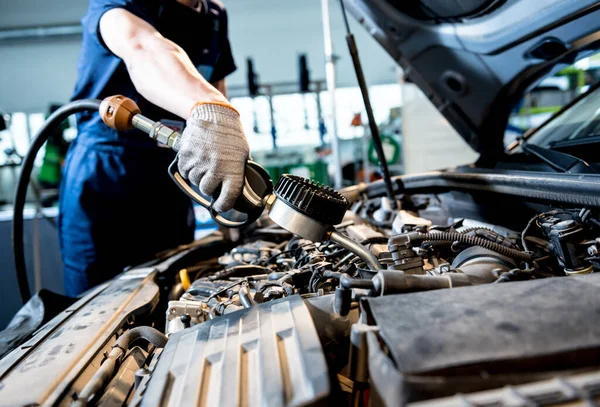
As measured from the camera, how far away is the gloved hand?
848mm

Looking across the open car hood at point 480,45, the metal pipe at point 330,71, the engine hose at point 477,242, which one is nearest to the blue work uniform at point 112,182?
the open car hood at point 480,45

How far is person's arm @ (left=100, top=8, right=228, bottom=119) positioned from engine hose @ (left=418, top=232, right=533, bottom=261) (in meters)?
0.58

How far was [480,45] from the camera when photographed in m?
1.32

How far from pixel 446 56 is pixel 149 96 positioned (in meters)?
1.09

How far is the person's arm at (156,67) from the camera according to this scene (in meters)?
0.96

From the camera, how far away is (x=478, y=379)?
40cm

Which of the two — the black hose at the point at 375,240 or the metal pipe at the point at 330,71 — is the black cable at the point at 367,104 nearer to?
the black hose at the point at 375,240

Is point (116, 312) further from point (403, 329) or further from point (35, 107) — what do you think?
point (35, 107)

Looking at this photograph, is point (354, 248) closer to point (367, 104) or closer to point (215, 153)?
point (215, 153)

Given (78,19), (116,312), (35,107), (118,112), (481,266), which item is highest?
(78,19)

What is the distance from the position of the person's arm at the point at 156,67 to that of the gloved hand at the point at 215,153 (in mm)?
75

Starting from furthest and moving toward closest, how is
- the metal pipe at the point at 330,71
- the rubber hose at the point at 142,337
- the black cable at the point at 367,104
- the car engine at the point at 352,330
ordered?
the metal pipe at the point at 330,71 → the black cable at the point at 367,104 → the rubber hose at the point at 142,337 → the car engine at the point at 352,330

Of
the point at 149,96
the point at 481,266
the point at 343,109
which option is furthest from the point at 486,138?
the point at 343,109

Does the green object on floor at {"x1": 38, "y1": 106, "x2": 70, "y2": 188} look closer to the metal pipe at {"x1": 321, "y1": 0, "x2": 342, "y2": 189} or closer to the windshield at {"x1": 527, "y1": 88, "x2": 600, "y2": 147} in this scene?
the metal pipe at {"x1": 321, "y1": 0, "x2": 342, "y2": 189}
